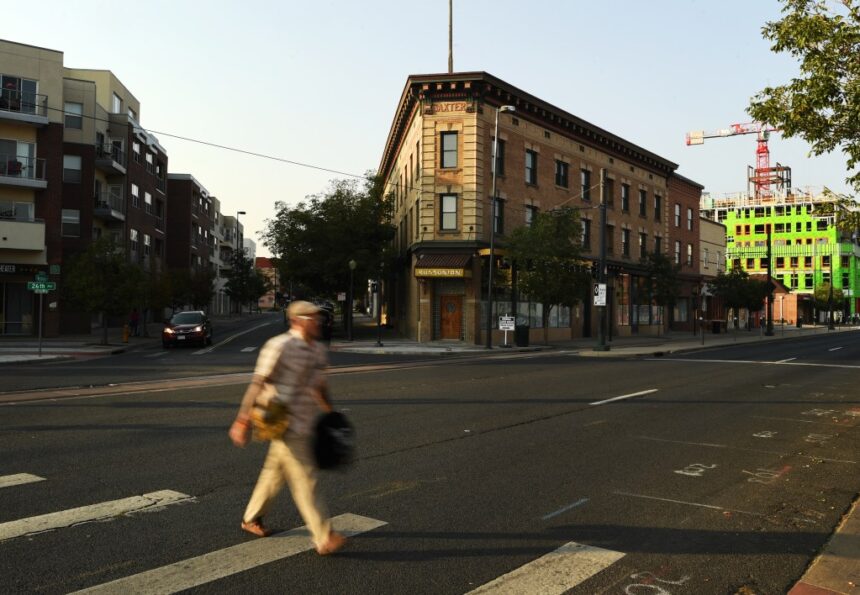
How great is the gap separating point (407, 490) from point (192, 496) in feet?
6.25

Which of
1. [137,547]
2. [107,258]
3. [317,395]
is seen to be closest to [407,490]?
[317,395]

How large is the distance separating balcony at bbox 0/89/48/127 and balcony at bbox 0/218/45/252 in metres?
5.20

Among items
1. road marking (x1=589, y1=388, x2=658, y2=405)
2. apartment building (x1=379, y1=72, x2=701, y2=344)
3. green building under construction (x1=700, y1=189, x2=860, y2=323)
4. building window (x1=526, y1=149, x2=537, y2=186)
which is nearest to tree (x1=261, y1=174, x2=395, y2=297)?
apartment building (x1=379, y1=72, x2=701, y2=344)

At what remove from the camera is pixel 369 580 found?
13.0ft

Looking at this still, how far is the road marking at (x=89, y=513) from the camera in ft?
15.6

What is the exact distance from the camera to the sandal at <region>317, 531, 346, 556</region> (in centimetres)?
426

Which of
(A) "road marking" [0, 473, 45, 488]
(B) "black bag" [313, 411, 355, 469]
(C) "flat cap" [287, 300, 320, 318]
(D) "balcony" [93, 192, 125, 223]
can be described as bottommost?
(A) "road marking" [0, 473, 45, 488]

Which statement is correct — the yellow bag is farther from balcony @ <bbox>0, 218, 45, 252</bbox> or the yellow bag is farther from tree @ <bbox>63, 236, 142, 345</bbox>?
balcony @ <bbox>0, 218, 45, 252</bbox>

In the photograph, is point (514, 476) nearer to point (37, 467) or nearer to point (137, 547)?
point (137, 547)

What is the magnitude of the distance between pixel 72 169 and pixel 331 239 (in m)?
16.2

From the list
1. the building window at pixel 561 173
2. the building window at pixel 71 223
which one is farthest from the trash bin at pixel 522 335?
the building window at pixel 71 223

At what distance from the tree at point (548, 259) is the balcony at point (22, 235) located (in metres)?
24.4

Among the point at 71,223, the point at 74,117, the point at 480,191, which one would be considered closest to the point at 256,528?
the point at 480,191

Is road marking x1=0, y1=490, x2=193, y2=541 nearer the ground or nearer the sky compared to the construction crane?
nearer the ground
